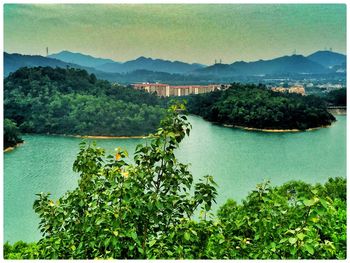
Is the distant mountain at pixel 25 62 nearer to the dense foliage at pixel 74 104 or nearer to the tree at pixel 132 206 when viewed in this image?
the dense foliage at pixel 74 104

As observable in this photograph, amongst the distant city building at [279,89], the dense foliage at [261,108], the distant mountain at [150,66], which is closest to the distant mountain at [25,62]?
the distant mountain at [150,66]

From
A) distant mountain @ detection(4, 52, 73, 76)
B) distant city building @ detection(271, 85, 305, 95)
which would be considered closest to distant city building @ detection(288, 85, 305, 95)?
distant city building @ detection(271, 85, 305, 95)

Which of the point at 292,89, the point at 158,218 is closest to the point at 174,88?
the point at 292,89

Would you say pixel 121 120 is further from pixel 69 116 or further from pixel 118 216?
pixel 118 216

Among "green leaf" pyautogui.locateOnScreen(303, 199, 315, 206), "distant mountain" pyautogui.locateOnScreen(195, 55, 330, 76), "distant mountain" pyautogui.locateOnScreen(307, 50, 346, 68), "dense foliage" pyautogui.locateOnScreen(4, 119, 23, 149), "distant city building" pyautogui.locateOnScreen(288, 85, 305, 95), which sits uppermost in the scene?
"distant mountain" pyautogui.locateOnScreen(307, 50, 346, 68)

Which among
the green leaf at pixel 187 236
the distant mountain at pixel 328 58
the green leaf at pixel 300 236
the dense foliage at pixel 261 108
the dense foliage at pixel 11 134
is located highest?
the distant mountain at pixel 328 58

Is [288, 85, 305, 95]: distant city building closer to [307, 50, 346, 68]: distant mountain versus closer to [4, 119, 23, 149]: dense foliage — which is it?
[307, 50, 346, 68]: distant mountain
